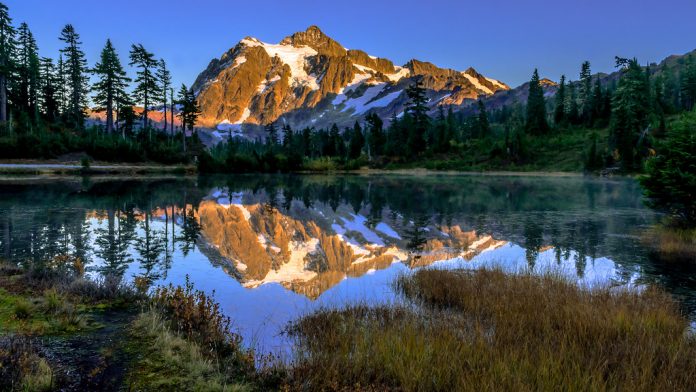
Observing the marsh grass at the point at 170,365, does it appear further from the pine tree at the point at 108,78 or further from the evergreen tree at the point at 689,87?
the evergreen tree at the point at 689,87

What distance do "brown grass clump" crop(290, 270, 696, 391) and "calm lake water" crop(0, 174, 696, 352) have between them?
136 cm

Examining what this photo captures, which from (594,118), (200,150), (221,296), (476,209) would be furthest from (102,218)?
(594,118)

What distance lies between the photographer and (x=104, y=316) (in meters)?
→ 8.17

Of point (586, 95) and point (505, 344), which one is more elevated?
point (586, 95)

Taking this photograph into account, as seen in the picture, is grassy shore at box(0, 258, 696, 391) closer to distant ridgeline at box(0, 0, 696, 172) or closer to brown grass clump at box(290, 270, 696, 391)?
brown grass clump at box(290, 270, 696, 391)

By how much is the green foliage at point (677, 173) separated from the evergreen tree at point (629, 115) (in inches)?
2627

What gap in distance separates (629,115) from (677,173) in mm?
78065

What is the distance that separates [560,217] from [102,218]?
26.5m

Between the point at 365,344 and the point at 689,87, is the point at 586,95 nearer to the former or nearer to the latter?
the point at 689,87

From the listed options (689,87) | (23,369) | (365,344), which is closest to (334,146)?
(689,87)

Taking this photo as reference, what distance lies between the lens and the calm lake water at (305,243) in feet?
38.5

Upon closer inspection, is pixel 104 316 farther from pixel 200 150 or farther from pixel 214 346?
pixel 200 150

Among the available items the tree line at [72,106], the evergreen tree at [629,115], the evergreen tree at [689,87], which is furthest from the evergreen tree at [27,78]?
the evergreen tree at [689,87]

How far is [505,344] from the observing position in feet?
22.1
